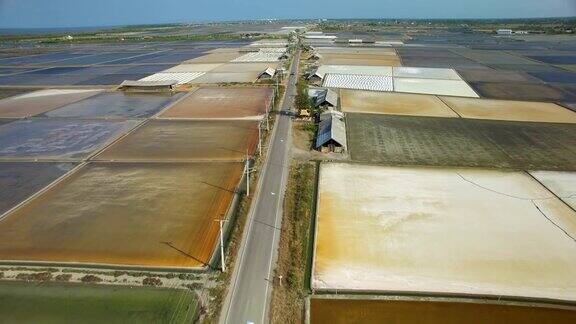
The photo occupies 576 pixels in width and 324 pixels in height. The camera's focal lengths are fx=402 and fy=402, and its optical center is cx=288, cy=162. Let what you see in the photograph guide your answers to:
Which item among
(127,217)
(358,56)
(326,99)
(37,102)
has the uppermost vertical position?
(358,56)

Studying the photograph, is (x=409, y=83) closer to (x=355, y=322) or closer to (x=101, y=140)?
(x=101, y=140)

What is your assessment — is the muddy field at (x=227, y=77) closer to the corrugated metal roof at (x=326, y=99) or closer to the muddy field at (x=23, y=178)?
the corrugated metal roof at (x=326, y=99)

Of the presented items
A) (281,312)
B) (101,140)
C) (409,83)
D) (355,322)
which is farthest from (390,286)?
(409,83)

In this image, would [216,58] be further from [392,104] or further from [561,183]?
[561,183]

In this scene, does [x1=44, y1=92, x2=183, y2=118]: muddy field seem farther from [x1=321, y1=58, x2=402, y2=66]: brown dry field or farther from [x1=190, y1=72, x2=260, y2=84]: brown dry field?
[x1=321, y1=58, x2=402, y2=66]: brown dry field

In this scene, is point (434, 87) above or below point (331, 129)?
above

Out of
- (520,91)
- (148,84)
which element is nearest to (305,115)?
(148,84)

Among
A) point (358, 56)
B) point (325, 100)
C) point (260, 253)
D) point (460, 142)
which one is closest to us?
point (260, 253)

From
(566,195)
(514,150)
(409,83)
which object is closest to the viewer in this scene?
(566,195)
